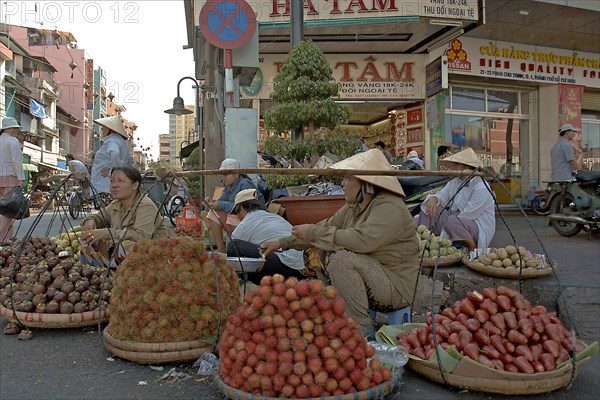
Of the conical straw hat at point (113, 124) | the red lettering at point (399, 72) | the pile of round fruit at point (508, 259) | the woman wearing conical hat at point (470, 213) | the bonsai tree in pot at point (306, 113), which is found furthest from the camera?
the red lettering at point (399, 72)

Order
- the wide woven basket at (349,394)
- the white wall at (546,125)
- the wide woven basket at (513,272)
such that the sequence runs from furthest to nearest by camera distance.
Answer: the white wall at (546,125), the wide woven basket at (513,272), the wide woven basket at (349,394)

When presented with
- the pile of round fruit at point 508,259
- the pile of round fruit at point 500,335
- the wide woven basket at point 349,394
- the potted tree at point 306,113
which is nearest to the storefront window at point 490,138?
the potted tree at point 306,113

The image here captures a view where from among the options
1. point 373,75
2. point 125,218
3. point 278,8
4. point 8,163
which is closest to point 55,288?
point 125,218

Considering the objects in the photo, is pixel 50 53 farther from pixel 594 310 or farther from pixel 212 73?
pixel 594 310

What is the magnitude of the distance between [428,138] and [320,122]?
5.79m

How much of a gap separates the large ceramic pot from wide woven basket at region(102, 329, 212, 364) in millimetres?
2649

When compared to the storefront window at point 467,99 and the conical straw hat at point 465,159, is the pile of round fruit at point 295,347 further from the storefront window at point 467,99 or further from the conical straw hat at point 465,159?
the storefront window at point 467,99

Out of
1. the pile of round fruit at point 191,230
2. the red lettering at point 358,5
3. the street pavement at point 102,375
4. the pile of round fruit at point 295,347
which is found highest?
the red lettering at point 358,5

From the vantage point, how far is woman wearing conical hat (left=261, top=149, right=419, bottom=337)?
2.89 meters

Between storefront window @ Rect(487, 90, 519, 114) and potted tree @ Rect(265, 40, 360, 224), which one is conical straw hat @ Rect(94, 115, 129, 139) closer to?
potted tree @ Rect(265, 40, 360, 224)

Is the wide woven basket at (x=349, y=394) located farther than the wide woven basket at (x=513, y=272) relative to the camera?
No

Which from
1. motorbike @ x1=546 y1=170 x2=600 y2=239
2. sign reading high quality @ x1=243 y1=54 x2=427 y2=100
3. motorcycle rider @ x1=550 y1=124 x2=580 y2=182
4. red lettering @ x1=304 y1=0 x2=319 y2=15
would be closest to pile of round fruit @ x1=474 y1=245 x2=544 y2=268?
motorbike @ x1=546 y1=170 x2=600 y2=239

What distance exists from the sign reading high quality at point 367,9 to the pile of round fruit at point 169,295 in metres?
7.55

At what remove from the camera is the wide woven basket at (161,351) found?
8.50ft
